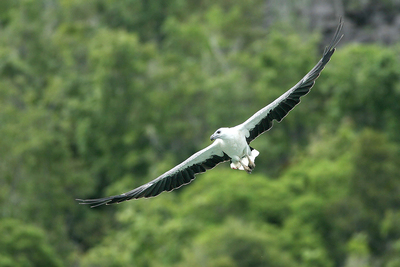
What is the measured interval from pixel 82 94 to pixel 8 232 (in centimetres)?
2236

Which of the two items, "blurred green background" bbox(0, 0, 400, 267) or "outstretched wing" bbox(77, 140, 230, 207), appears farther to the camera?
"blurred green background" bbox(0, 0, 400, 267)

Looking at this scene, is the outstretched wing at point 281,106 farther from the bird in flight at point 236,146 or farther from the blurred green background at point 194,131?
the blurred green background at point 194,131

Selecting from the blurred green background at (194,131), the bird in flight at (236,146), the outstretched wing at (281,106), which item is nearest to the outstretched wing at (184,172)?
the bird in flight at (236,146)

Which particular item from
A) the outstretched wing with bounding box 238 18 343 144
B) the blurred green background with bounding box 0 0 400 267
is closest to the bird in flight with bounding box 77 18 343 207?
the outstretched wing with bounding box 238 18 343 144

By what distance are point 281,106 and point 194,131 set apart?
39.7 metres

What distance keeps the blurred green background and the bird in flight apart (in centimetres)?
1903

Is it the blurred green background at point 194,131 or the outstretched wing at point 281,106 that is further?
the blurred green background at point 194,131

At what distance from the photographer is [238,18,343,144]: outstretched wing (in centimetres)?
1602

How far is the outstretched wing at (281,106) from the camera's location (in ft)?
52.5

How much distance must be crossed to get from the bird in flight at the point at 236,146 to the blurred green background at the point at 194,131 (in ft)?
62.4

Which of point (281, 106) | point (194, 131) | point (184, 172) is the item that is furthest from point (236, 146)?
point (194, 131)

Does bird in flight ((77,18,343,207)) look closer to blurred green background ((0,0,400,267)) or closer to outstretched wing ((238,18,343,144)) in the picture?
outstretched wing ((238,18,343,144))

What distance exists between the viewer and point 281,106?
16641mm

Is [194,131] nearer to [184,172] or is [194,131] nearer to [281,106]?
[184,172]
